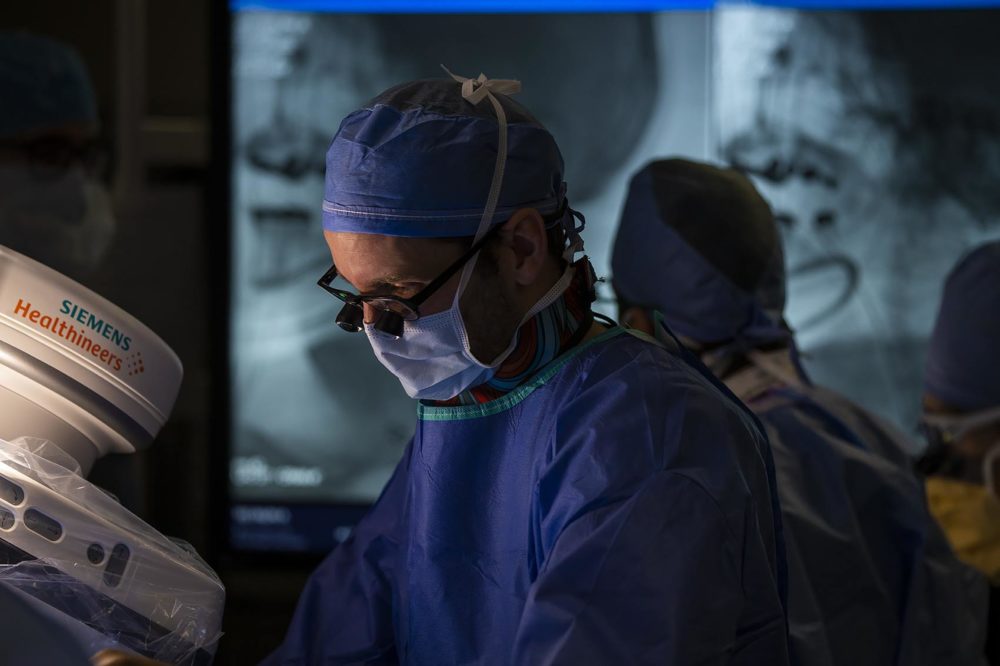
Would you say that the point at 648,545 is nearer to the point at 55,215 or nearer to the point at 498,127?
the point at 498,127

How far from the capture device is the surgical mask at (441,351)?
1.29 meters

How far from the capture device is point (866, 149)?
2734 millimetres

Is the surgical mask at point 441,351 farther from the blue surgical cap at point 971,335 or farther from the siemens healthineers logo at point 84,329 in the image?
the blue surgical cap at point 971,335

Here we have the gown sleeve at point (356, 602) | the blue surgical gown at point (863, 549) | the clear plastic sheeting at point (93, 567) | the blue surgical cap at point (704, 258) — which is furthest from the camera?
the blue surgical cap at point (704, 258)

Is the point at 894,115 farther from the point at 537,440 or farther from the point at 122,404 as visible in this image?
the point at 122,404

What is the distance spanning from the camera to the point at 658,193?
197 centimetres

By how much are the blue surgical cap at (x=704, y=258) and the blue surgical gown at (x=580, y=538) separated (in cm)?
57

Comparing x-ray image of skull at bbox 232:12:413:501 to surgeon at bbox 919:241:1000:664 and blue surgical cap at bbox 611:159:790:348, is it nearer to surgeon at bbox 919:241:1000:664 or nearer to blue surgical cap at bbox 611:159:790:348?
blue surgical cap at bbox 611:159:790:348

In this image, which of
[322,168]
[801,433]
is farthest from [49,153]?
[801,433]

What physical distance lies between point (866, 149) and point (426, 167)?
1.76 meters

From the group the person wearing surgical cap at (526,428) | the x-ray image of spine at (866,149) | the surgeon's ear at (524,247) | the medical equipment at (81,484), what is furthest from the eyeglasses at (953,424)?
the medical equipment at (81,484)

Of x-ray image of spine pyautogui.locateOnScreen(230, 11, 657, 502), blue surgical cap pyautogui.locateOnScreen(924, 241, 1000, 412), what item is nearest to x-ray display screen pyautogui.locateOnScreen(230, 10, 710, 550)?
x-ray image of spine pyautogui.locateOnScreen(230, 11, 657, 502)

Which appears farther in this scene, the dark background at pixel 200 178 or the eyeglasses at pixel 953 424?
the dark background at pixel 200 178

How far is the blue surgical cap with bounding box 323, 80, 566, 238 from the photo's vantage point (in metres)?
1.25
